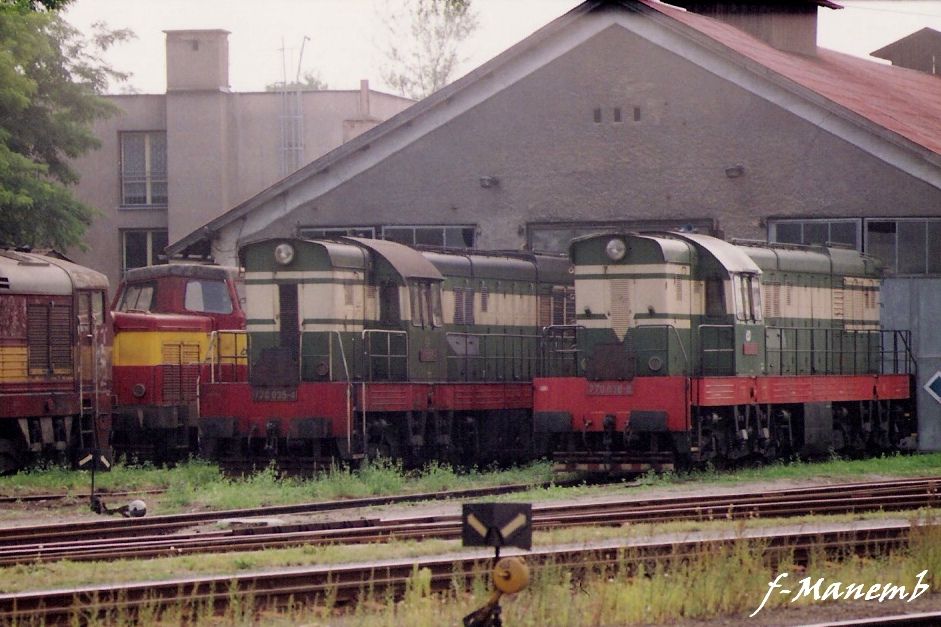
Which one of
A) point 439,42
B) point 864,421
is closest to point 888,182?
point 864,421

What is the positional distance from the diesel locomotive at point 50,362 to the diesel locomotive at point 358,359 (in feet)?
7.37

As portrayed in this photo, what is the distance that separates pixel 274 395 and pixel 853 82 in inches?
680

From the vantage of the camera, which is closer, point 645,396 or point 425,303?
point 645,396

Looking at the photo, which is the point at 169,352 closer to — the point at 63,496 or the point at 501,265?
the point at 501,265

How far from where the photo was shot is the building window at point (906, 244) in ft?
94.7

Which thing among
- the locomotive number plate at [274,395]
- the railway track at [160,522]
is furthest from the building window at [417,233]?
the railway track at [160,522]

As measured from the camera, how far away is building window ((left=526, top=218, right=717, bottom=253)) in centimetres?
3028

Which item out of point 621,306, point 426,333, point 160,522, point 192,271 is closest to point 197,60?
point 192,271

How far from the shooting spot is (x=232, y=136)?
5000 centimetres

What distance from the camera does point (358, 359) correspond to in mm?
23422

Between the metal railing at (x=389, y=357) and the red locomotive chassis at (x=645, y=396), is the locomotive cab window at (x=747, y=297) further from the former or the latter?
the metal railing at (x=389, y=357)

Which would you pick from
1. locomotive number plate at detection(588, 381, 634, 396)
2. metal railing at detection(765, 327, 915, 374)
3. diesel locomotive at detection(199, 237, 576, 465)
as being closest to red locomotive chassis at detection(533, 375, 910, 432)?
locomotive number plate at detection(588, 381, 634, 396)

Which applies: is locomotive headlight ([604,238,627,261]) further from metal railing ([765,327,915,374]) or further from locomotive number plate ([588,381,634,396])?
metal railing ([765,327,915,374])

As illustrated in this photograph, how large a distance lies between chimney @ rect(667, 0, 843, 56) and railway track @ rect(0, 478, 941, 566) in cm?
1892
